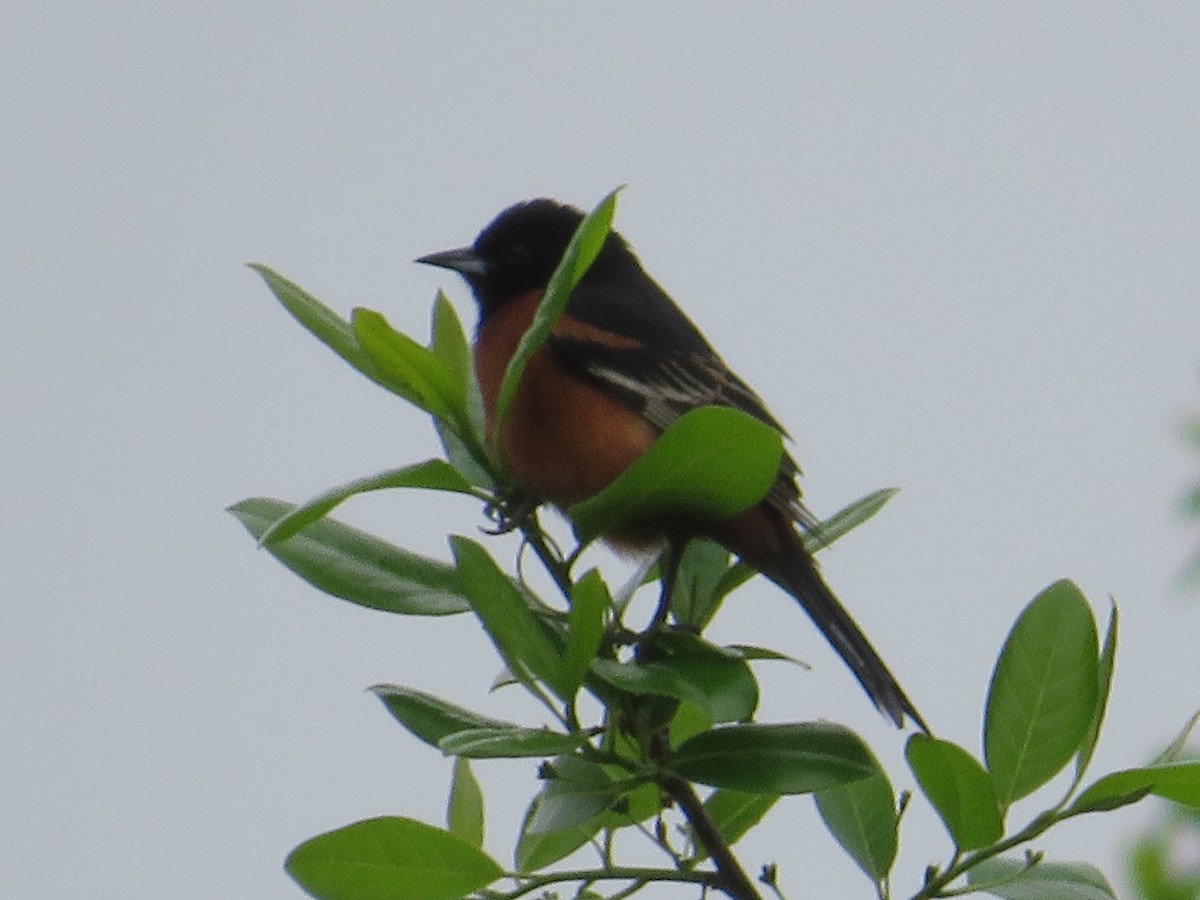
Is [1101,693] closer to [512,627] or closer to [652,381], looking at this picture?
[512,627]

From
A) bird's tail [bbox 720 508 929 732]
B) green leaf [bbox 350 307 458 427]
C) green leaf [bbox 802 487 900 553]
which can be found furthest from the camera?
bird's tail [bbox 720 508 929 732]

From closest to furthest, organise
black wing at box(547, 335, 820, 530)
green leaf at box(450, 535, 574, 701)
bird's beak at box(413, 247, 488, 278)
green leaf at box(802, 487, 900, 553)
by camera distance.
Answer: green leaf at box(450, 535, 574, 701), green leaf at box(802, 487, 900, 553), black wing at box(547, 335, 820, 530), bird's beak at box(413, 247, 488, 278)

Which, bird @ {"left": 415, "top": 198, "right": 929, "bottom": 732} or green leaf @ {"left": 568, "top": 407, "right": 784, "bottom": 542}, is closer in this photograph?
green leaf @ {"left": 568, "top": 407, "right": 784, "bottom": 542}

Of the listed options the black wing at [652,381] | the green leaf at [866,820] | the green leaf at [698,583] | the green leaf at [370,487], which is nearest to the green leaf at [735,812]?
the green leaf at [866,820]

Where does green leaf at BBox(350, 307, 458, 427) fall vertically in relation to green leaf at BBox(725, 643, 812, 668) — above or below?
above

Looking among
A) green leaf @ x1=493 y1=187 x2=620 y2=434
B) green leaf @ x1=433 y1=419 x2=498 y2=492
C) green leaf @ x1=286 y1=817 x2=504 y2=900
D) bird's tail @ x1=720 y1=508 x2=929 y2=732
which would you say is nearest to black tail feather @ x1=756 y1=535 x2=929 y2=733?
bird's tail @ x1=720 y1=508 x2=929 y2=732

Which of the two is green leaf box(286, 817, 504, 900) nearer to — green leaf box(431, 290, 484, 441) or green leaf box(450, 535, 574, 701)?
green leaf box(450, 535, 574, 701)

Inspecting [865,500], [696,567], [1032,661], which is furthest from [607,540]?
[1032,661]

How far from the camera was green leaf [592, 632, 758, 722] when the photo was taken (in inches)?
71.2

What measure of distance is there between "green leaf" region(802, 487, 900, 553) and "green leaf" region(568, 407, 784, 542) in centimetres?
53

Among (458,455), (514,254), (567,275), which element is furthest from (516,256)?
(567,275)

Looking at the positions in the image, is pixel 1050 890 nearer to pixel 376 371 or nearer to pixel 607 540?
pixel 376 371

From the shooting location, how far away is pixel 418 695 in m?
1.94

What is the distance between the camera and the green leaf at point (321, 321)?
6.25 ft
